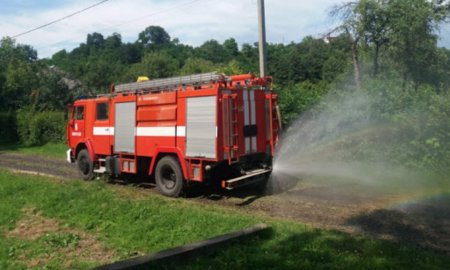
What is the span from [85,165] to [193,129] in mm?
5625

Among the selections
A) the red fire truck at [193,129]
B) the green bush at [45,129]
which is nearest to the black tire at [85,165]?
the red fire truck at [193,129]

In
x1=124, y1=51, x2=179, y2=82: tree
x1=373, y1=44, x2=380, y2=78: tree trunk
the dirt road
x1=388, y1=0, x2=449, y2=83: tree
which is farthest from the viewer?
x1=124, y1=51, x2=179, y2=82: tree

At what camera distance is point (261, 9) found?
52.7ft

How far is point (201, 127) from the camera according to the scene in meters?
10.7

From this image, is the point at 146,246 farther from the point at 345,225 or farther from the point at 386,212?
the point at 386,212

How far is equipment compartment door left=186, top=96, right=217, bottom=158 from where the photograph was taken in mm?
10438

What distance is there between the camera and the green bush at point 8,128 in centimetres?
3378

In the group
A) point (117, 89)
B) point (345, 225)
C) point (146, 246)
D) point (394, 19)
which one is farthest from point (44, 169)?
point (394, 19)

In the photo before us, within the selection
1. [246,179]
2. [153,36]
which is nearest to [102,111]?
[246,179]

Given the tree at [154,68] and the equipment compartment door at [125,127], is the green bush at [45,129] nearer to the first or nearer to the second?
the equipment compartment door at [125,127]

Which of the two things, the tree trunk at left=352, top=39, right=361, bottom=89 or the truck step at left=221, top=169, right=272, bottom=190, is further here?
the tree trunk at left=352, top=39, right=361, bottom=89

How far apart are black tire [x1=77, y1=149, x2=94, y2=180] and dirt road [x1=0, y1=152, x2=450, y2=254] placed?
108 inches

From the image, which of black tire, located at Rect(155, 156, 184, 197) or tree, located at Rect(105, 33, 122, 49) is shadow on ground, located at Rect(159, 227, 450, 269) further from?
tree, located at Rect(105, 33, 122, 49)

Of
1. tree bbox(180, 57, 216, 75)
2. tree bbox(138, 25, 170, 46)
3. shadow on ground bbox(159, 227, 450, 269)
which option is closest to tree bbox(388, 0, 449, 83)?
shadow on ground bbox(159, 227, 450, 269)
